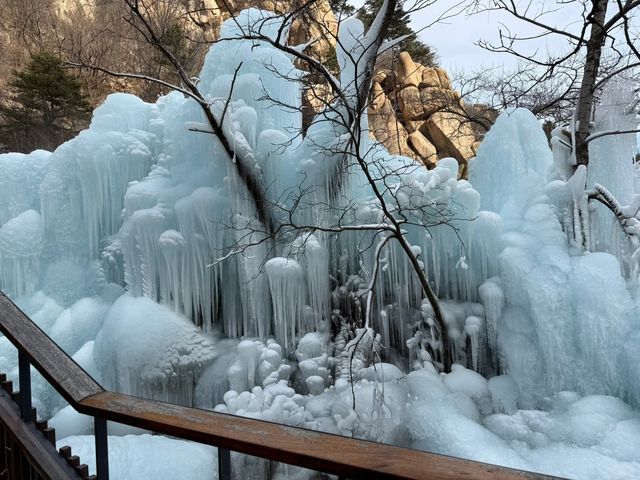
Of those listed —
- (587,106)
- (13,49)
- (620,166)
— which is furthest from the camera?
(13,49)

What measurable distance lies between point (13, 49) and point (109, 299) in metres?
14.2

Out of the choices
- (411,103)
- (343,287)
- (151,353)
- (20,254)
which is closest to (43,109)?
(20,254)

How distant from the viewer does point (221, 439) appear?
0.84 m

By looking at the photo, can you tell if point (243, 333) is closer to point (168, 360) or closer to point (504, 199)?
point (168, 360)

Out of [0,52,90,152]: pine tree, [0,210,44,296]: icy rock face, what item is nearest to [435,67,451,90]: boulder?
[0,52,90,152]: pine tree

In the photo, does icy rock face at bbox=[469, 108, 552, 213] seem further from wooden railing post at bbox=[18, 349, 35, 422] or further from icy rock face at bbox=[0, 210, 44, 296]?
icy rock face at bbox=[0, 210, 44, 296]

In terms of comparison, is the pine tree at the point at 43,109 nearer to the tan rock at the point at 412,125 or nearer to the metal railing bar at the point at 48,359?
the tan rock at the point at 412,125

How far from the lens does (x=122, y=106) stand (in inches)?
239

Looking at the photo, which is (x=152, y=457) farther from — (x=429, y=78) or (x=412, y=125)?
(x=429, y=78)

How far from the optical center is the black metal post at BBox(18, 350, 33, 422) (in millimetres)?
1326

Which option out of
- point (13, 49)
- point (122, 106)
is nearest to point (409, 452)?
point (122, 106)

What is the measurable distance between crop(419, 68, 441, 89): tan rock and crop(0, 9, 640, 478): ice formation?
389 inches

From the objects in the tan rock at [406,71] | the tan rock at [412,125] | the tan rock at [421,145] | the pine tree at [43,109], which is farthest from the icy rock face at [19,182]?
the tan rock at [406,71]

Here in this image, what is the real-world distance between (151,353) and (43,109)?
9967mm
